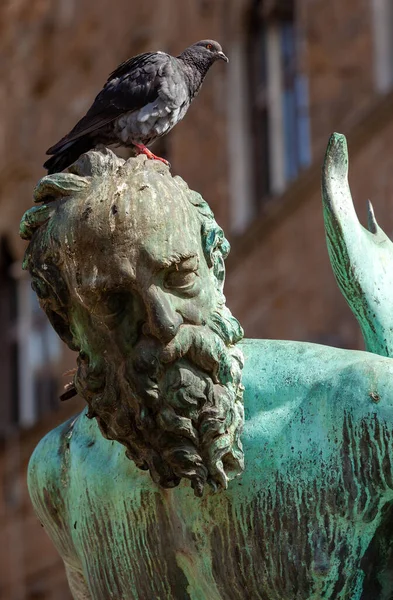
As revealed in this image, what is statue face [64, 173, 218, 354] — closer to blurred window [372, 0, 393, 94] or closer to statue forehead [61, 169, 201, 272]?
statue forehead [61, 169, 201, 272]

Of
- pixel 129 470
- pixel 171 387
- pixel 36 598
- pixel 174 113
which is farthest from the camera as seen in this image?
pixel 36 598

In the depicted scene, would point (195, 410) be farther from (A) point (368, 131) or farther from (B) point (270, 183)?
(B) point (270, 183)

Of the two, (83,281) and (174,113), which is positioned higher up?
(174,113)

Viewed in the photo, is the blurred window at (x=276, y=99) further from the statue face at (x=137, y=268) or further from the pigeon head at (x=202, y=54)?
the statue face at (x=137, y=268)

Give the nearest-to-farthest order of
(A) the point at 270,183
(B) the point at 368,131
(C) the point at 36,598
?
(B) the point at 368,131 < (A) the point at 270,183 < (C) the point at 36,598

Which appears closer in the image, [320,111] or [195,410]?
[195,410]

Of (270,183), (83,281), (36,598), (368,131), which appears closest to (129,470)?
(83,281)

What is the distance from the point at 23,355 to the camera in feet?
53.7

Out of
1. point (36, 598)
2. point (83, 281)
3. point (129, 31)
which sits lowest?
point (36, 598)

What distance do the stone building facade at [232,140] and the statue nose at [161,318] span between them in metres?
8.28

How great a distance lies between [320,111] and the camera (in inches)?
456

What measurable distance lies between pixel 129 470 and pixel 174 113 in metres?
2.34

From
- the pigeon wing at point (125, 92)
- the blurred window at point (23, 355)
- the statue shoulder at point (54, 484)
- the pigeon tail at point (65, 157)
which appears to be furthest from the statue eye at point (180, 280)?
the blurred window at point (23, 355)

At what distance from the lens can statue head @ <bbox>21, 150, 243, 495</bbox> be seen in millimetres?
1960
